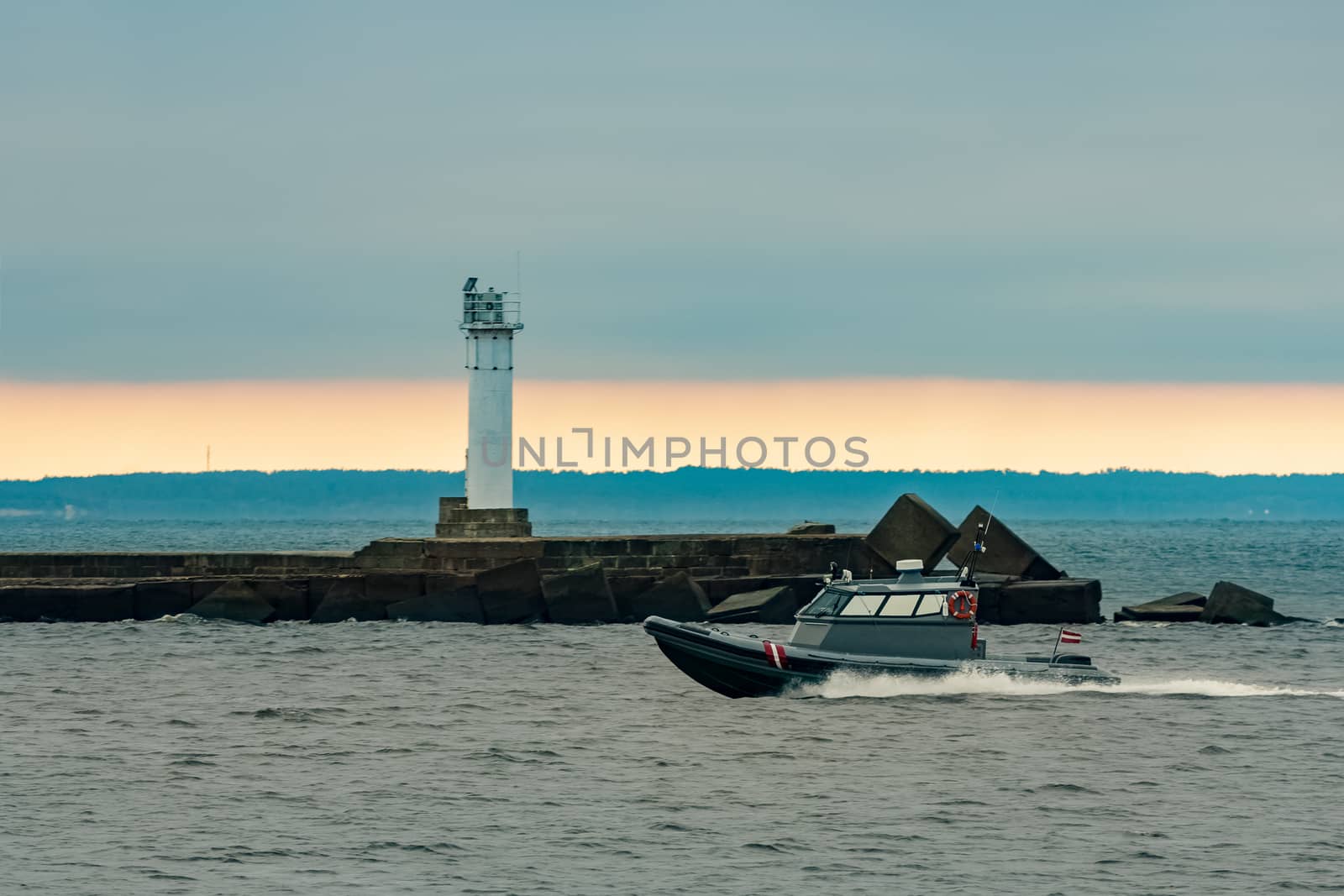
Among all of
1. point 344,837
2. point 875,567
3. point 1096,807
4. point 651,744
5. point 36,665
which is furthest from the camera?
point 875,567

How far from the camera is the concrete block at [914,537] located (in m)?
34.1

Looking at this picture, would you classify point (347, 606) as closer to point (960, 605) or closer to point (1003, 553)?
point (1003, 553)

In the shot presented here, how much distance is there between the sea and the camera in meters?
14.5

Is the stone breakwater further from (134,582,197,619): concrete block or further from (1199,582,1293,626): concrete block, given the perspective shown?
(1199,582,1293,626): concrete block

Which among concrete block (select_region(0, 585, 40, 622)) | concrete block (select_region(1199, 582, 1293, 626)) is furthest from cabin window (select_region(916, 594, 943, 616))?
concrete block (select_region(0, 585, 40, 622))

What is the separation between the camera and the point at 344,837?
15.7 meters

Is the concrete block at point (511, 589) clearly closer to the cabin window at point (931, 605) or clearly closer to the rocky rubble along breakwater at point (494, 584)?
the rocky rubble along breakwater at point (494, 584)

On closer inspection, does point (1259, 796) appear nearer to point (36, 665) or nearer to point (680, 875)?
point (680, 875)

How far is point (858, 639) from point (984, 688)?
87.9 inches

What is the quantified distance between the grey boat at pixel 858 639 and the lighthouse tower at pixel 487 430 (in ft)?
44.8

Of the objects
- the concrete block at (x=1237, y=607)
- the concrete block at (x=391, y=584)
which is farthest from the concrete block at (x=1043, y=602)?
the concrete block at (x=391, y=584)

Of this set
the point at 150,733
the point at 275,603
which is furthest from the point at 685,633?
the point at 275,603

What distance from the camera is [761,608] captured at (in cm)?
3347

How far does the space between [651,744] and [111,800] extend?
6514 millimetres
